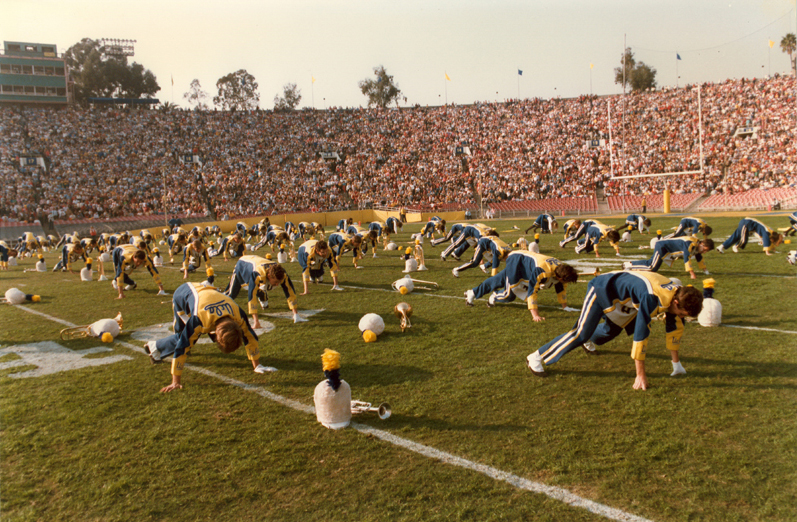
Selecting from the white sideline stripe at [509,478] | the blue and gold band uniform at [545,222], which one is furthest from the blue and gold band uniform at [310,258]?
the blue and gold band uniform at [545,222]

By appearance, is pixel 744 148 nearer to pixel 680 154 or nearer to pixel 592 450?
pixel 680 154

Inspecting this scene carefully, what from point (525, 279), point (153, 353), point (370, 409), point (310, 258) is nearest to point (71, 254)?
point (310, 258)

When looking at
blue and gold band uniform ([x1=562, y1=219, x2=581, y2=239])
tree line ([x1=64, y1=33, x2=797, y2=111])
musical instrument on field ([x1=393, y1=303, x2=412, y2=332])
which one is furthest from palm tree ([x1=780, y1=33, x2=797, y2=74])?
musical instrument on field ([x1=393, y1=303, x2=412, y2=332])

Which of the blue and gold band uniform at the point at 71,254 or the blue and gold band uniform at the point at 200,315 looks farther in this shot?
the blue and gold band uniform at the point at 71,254

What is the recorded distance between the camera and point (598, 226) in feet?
55.7

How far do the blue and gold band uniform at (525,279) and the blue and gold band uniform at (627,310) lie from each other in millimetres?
2205

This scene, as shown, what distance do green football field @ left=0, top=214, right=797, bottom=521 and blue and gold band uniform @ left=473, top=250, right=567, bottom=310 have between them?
0.64 meters

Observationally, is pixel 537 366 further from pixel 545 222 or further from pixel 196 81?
pixel 196 81

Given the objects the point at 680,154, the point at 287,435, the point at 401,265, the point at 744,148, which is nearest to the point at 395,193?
the point at 680,154

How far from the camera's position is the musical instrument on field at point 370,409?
219 inches

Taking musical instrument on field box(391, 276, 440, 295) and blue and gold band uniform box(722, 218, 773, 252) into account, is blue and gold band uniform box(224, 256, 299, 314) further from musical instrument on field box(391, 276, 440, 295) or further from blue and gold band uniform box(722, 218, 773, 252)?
blue and gold band uniform box(722, 218, 773, 252)

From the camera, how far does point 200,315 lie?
623 cm

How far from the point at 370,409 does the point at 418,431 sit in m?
0.61

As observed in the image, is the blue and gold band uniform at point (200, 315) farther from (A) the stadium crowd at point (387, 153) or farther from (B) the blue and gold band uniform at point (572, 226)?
(A) the stadium crowd at point (387, 153)
